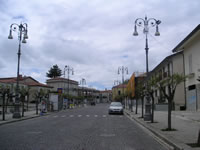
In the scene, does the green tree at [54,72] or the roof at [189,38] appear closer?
the roof at [189,38]

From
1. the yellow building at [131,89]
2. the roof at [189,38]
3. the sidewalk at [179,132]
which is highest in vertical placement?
the roof at [189,38]

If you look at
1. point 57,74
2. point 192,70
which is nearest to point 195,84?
point 192,70

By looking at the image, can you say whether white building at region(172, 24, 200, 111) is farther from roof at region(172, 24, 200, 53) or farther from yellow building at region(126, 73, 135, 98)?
yellow building at region(126, 73, 135, 98)

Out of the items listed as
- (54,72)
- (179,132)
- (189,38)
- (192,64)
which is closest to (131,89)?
(192,64)

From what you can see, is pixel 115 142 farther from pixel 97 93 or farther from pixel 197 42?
pixel 97 93

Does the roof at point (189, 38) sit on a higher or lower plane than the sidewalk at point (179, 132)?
higher

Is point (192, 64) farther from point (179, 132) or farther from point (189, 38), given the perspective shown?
point (179, 132)

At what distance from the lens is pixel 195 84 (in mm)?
22406

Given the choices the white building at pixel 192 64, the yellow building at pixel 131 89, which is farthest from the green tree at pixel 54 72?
the white building at pixel 192 64

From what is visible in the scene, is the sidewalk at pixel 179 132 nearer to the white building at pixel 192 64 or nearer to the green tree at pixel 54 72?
the white building at pixel 192 64

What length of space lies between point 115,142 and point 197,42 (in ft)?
48.6

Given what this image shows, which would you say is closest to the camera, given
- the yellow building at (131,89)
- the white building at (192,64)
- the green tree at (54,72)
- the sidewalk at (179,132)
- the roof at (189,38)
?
the sidewalk at (179,132)

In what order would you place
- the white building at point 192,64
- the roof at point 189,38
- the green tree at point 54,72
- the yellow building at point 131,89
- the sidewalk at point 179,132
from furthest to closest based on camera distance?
the green tree at point 54,72, the yellow building at point 131,89, the white building at point 192,64, the roof at point 189,38, the sidewalk at point 179,132

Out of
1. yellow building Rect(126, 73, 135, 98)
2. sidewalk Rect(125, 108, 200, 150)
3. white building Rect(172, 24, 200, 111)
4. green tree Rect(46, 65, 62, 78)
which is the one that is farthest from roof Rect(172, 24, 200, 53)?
green tree Rect(46, 65, 62, 78)
